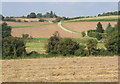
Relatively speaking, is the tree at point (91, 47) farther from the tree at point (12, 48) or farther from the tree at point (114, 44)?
Result: the tree at point (12, 48)

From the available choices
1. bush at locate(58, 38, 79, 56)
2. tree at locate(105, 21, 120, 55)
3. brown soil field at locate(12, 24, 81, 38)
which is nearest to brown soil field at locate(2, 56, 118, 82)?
bush at locate(58, 38, 79, 56)

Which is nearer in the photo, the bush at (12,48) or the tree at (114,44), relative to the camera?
the bush at (12,48)

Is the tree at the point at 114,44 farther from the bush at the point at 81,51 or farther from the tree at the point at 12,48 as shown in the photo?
the tree at the point at 12,48

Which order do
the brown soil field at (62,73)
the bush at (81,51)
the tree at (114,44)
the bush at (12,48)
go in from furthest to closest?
the tree at (114,44), the bush at (81,51), the bush at (12,48), the brown soil field at (62,73)

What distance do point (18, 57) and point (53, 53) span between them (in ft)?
11.1

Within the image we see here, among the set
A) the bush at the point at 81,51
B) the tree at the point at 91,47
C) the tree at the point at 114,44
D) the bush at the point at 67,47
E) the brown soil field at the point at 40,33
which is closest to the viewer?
the bush at the point at 67,47

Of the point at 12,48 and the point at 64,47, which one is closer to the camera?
the point at 12,48

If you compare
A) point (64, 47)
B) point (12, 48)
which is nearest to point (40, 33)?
point (64, 47)

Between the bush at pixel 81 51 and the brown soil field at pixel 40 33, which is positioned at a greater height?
the brown soil field at pixel 40 33

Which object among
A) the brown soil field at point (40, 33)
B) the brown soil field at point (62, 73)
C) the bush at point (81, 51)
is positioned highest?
the brown soil field at point (40, 33)

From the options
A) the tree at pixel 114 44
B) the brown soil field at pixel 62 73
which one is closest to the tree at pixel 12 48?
the brown soil field at pixel 62 73

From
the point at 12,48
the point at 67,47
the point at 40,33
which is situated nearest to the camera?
the point at 12,48

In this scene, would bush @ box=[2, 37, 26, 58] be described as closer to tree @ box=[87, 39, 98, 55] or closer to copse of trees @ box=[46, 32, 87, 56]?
copse of trees @ box=[46, 32, 87, 56]

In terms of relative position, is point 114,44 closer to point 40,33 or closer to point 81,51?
point 81,51
